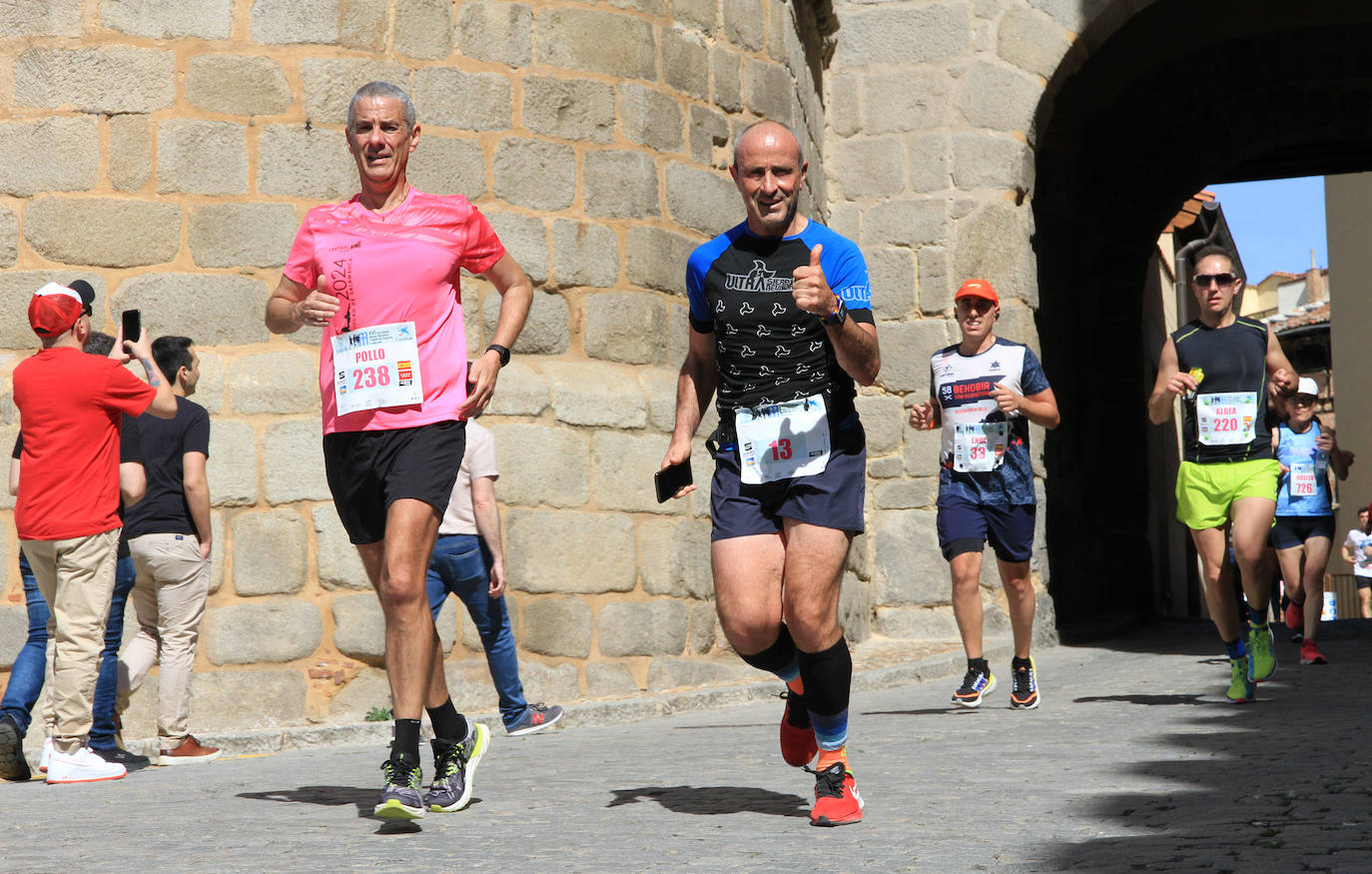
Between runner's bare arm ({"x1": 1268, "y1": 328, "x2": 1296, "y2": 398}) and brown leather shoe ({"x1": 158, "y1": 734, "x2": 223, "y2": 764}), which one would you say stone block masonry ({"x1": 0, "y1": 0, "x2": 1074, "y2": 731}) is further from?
runner's bare arm ({"x1": 1268, "y1": 328, "x2": 1296, "y2": 398})

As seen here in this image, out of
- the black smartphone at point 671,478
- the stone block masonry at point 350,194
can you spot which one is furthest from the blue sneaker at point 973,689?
the black smartphone at point 671,478

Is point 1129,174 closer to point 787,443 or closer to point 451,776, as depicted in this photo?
point 787,443

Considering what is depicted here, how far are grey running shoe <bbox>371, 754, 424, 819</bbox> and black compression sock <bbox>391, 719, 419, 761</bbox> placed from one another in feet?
0.05

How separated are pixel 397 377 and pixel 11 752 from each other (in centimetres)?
280

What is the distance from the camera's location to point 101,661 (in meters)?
6.82

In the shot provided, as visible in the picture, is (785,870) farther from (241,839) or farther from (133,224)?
(133,224)

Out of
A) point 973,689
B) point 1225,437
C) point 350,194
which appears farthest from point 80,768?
point 1225,437

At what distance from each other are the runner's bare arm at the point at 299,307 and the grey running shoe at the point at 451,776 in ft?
4.13

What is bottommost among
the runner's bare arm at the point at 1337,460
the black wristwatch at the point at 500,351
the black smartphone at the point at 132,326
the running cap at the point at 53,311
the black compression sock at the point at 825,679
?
the black compression sock at the point at 825,679

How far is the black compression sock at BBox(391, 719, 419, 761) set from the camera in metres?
4.41

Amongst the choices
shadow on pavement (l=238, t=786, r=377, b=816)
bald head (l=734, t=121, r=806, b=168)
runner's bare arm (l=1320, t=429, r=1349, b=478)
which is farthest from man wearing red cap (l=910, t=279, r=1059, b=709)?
runner's bare arm (l=1320, t=429, r=1349, b=478)

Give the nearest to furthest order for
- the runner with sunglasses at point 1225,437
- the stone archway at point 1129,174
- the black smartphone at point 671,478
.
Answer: the black smartphone at point 671,478, the runner with sunglasses at point 1225,437, the stone archway at point 1129,174

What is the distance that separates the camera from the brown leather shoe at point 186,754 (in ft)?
22.5

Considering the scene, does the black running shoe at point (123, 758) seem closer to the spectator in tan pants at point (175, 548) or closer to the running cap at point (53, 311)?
the spectator in tan pants at point (175, 548)
